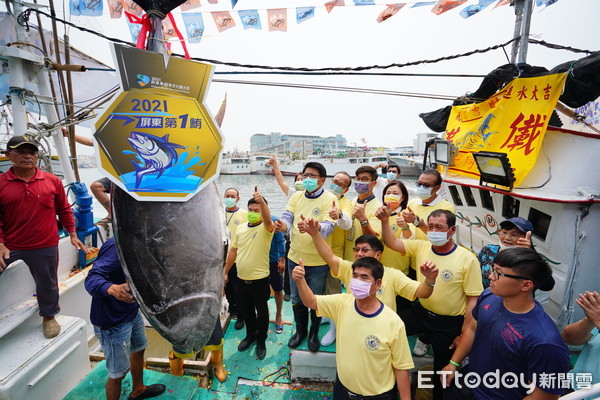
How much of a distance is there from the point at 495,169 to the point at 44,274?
5570mm

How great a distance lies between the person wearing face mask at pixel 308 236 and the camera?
3.24 meters

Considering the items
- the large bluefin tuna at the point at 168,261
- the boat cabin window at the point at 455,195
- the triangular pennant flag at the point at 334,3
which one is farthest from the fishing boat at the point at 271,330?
the triangular pennant flag at the point at 334,3

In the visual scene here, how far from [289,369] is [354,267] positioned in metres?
1.91

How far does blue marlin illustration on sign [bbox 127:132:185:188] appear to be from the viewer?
1050 millimetres

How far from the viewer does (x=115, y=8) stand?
4.35 meters

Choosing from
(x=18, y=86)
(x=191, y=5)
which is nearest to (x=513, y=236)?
(x=191, y=5)

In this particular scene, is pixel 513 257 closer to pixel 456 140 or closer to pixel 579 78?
pixel 579 78

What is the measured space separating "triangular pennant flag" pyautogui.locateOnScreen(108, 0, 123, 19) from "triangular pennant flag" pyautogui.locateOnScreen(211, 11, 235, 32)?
141 cm

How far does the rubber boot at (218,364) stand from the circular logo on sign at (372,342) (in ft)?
6.47

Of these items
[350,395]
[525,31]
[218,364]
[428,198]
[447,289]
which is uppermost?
[525,31]

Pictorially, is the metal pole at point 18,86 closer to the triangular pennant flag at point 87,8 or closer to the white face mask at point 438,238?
the triangular pennant flag at point 87,8

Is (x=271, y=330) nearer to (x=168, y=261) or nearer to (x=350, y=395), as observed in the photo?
(x=350, y=395)

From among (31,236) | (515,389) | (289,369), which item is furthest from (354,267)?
(31,236)

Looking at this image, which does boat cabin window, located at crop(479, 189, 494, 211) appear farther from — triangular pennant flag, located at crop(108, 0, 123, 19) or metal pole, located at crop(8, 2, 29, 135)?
metal pole, located at crop(8, 2, 29, 135)
